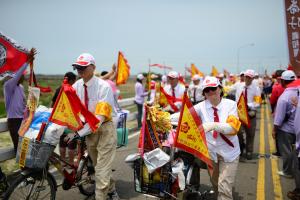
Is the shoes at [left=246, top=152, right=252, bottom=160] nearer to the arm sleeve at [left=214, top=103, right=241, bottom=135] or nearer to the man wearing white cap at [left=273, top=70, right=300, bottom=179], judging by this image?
the man wearing white cap at [left=273, top=70, right=300, bottom=179]

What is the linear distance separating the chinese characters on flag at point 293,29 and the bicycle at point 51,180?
358cm

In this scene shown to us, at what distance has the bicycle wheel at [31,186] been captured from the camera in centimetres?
376

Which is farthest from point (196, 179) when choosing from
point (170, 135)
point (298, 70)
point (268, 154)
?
point (268, 154)

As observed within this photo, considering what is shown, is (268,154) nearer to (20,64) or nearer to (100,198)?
(100,198)

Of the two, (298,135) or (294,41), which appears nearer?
(298,135)

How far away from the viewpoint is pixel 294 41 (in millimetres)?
4828

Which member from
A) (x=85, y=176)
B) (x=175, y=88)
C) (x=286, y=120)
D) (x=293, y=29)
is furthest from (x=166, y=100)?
(x=293, y=29)

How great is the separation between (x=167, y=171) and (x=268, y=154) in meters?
5.29

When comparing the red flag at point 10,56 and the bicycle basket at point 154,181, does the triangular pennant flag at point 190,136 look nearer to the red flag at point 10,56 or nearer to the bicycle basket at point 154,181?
the bicycle basket at point 154,181

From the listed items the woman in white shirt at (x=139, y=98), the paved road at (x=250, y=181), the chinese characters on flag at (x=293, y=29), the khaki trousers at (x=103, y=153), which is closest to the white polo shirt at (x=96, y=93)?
the khaki trousers at (x=103, y=153)

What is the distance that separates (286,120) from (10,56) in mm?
4829

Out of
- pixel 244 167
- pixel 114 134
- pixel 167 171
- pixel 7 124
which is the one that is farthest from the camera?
pixel 244 167

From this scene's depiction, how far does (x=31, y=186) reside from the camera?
404cm

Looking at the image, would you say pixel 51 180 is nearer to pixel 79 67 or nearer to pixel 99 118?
pixel 99 118
